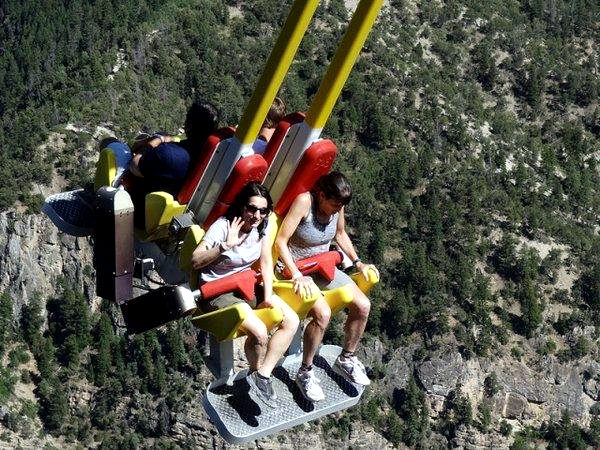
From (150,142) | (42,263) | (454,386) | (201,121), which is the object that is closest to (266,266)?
(201,121)

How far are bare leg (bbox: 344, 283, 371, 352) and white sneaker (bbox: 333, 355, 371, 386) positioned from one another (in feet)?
0.79

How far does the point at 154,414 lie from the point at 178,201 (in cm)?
7823

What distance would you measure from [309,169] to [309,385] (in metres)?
2.44

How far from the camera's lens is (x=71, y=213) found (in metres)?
15.5

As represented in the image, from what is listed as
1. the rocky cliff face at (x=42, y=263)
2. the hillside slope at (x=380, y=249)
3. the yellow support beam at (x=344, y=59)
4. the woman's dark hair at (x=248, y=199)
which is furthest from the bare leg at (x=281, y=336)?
the rocky cliff face at (x=42, y=263)

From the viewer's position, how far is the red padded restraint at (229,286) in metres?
13.5

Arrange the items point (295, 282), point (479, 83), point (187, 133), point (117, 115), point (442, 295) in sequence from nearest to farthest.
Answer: point (295, 282) → point (187, 133) → point (117, 115) → point (442, 295) → point (479, 83)

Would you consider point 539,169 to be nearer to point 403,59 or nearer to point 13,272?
point 403,59

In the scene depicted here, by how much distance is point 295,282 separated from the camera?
44.2 feet

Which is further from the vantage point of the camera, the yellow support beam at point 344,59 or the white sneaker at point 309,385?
the white sneaker at point 309,385

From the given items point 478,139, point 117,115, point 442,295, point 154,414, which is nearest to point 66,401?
point 154,414

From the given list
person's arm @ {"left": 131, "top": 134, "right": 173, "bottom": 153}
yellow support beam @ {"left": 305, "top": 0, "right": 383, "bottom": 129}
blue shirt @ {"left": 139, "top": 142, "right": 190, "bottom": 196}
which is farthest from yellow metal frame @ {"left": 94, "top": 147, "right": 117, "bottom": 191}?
yellow support beam @ {"left": 305, "top": 0, "right": 383, "bottom": 129}

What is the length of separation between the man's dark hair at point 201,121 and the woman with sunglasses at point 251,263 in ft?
3.96

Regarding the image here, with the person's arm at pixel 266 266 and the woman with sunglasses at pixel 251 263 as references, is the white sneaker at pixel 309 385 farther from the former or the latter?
the person's arm at pixel 266 266
